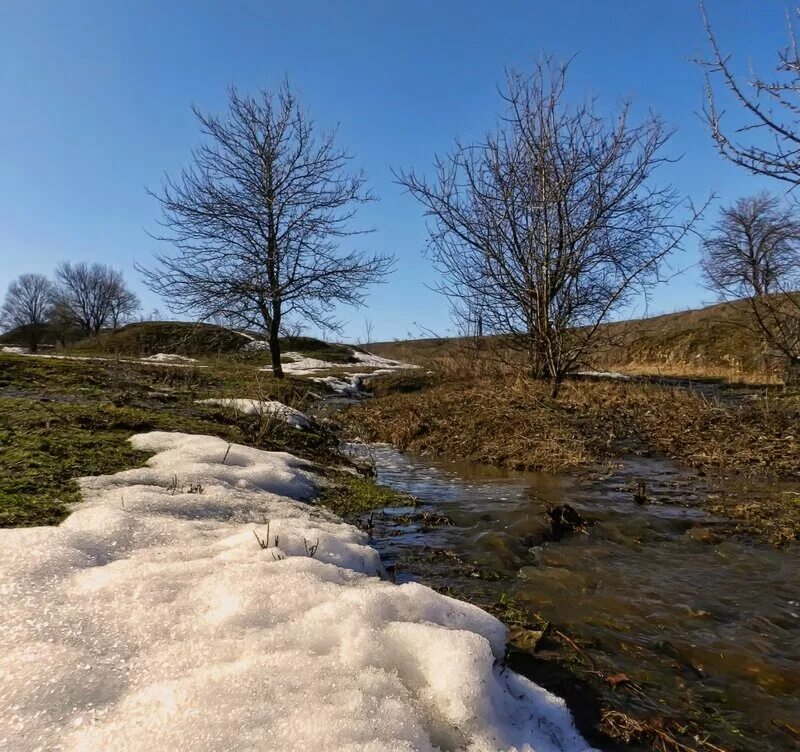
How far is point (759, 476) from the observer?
202 inches

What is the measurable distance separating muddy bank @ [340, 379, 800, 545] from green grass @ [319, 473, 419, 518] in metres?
1.99

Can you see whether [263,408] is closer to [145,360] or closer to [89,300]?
[145,360]

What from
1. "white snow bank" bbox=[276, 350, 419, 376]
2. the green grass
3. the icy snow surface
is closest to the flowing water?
the green grass

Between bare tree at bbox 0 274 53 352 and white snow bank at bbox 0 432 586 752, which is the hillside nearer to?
white snow bank at bbox 0 432 586 752

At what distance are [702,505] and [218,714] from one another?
13.9 ft

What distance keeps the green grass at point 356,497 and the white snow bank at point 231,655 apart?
1.46m

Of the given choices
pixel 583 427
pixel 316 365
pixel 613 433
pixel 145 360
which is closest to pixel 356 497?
pixel 583 427

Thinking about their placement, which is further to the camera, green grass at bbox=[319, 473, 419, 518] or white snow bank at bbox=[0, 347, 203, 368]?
white snow bank at bbox=[0, 347, 203, 368]

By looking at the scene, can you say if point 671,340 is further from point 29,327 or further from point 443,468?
point 29,327

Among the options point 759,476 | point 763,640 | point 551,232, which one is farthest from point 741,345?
point 763,640

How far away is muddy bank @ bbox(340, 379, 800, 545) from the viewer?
4672 mm

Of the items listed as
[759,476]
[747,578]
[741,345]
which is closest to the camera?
[747,578]

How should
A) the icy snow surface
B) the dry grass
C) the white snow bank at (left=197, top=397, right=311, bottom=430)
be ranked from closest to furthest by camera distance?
the dry grass
the white snow bank at (left=197, top=397, right=311, bottom=430)
the icy snow surface

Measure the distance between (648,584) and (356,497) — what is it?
2.11 m
